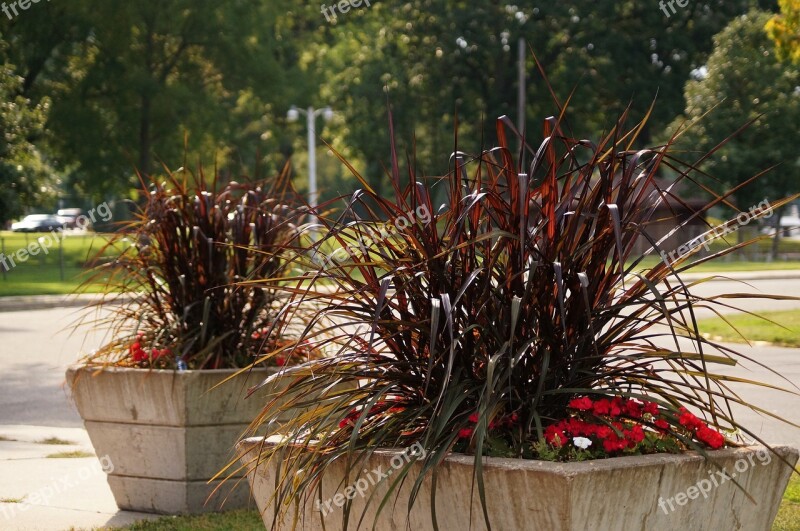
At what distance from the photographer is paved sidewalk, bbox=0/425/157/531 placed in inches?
236

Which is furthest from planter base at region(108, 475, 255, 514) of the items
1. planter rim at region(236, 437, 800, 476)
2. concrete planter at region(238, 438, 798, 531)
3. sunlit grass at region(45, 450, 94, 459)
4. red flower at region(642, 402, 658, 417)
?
red flower at region(642, 402, 658, 417)

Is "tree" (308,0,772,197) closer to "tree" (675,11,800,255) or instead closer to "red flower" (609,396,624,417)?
"tree" (675,11,800,255)

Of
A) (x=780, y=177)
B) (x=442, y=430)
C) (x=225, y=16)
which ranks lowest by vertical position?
(x=780, y=177)

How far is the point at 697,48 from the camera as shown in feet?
160

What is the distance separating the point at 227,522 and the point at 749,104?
3464 centimetres

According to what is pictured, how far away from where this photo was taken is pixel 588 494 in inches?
133

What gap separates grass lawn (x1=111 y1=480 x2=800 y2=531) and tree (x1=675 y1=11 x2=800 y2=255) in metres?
31.9

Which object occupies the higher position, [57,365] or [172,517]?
[172,517]

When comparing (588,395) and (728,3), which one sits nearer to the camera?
(588,395)

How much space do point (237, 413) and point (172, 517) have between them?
62cm

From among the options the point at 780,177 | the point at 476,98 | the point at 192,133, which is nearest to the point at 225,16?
the point at 192,133

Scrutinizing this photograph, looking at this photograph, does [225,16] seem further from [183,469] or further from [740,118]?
[183,469]

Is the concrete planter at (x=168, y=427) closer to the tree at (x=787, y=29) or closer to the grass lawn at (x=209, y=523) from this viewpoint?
the grass lawn at (x=209, y=523)

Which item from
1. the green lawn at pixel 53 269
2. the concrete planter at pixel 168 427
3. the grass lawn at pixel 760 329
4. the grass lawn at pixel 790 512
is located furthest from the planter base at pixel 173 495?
the green lawn at pixel 53 269
